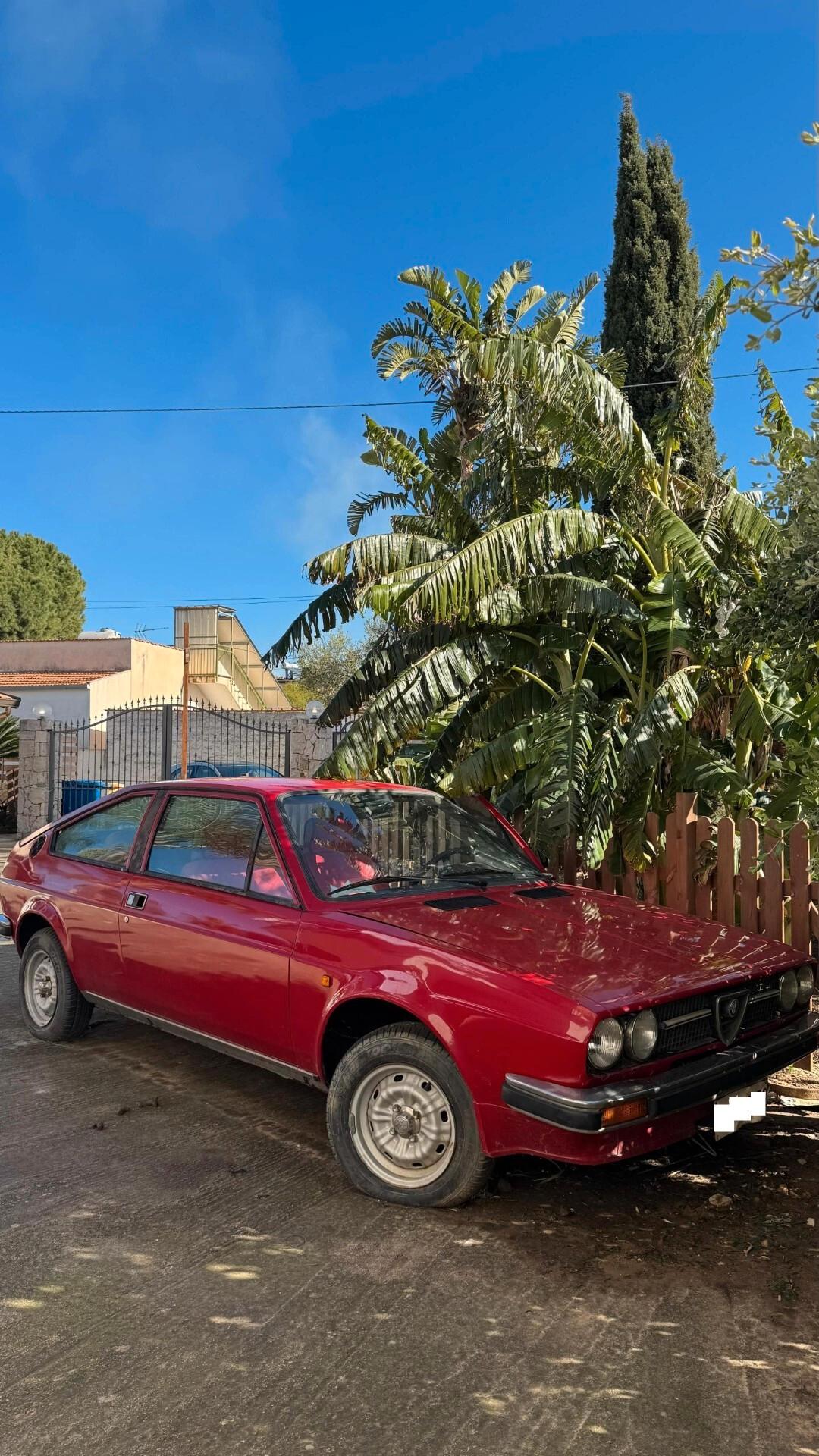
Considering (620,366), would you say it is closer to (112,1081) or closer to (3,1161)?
(112,1081)

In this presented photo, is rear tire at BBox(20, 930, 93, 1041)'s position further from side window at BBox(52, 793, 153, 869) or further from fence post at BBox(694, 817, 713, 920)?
fence post at BBox(694, 817, 713, 920)

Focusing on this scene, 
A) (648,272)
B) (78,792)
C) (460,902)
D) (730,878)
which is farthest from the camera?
(78,792)

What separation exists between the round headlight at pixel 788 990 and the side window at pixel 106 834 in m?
3.18

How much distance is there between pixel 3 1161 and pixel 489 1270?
2.08 meters

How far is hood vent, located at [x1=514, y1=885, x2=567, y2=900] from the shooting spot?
4.62 metres

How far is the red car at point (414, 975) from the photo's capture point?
337cm

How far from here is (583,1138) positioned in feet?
10.7

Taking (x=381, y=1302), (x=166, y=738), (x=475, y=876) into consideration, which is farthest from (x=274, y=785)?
(x=166, y=738)

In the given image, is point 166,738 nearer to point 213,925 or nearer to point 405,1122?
point 213,925

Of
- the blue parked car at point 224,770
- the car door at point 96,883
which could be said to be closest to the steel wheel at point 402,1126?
the car door at point 96,883

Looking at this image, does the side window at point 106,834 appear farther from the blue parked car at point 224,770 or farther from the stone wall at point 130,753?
the blue parked car at point 224,770

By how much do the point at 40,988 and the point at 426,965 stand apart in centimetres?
321

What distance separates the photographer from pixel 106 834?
18.5 ft

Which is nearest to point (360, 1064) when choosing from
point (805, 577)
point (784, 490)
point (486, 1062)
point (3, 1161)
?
point (486, 1062)
